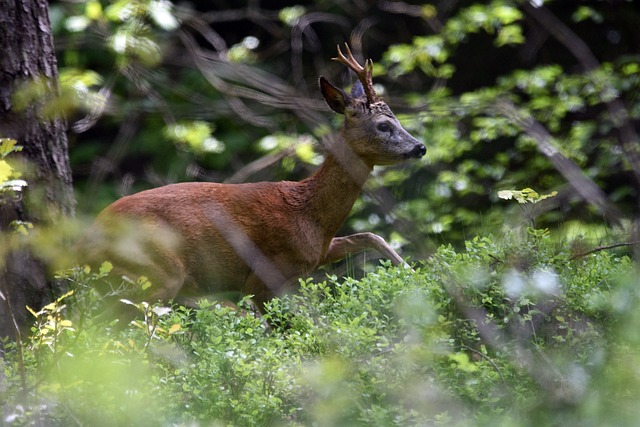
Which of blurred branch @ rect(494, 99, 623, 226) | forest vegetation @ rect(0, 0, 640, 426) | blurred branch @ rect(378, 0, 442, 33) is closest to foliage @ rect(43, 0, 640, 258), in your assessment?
blurred branch @ rect(378, 0, 442, 33)

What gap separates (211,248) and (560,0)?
6.15 metres

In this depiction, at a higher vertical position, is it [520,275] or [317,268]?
[520,275]

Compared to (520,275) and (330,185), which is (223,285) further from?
(520,275)

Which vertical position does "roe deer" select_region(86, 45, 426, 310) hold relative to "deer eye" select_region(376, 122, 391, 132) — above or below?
below

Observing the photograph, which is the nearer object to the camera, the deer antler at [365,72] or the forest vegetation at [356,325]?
the forest vegetation at [356,325]

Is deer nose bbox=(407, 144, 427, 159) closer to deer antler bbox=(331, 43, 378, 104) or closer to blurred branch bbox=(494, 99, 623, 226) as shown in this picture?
deer antler bbox=(331, 43, 378, 104)

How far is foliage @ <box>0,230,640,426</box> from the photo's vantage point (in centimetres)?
405

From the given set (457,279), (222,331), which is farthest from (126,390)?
(457,279)

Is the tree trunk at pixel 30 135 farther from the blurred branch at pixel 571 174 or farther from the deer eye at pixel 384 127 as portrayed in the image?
the blurred branch at pixel 571 174

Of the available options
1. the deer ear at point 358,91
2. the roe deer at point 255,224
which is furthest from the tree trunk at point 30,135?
the deer ear at point 358,91

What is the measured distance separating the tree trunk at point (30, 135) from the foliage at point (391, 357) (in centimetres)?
95

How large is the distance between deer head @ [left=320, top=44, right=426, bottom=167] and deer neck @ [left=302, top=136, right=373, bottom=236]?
0.31 feet

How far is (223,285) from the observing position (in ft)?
21.6

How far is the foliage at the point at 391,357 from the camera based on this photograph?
Result: 13.3 ft
